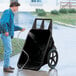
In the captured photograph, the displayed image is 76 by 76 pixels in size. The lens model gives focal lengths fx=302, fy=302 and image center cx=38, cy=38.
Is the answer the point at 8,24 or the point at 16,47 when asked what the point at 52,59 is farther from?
the point at 16,47

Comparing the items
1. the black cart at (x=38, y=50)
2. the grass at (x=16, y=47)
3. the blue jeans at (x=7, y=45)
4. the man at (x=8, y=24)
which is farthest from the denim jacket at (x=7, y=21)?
the grass at (x=16, y=47)

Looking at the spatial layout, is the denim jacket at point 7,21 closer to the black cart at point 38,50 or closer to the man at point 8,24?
the man at point 8,24

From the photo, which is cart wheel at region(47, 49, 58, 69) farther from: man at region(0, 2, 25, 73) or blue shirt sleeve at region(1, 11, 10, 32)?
blue shirt sleeve at region(1, 11, 10, 32)

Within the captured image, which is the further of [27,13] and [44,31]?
[27,13]

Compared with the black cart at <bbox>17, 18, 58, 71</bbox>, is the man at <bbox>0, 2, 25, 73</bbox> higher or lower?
higher

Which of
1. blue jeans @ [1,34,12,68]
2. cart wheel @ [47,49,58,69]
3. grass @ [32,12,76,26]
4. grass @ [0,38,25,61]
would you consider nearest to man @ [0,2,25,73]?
blue jeans @ [1,34,12,68]

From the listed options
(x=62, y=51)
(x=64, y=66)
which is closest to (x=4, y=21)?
(x=64, y=66)

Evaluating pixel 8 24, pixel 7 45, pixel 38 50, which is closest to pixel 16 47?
pixel 38 50

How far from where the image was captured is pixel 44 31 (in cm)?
510

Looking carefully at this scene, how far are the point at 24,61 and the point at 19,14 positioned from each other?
2174mm

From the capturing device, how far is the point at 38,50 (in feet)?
16.9

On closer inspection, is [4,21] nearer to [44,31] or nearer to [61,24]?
[44,31]

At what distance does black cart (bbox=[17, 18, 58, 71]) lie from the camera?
16.5ft

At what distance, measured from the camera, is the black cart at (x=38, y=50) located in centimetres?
504
